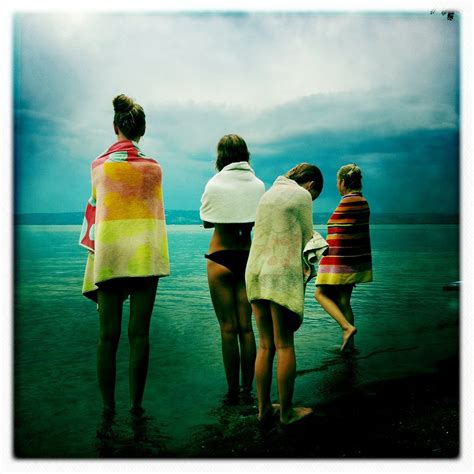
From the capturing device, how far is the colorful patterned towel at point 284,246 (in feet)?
10.4

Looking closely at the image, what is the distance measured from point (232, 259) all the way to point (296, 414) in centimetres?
94

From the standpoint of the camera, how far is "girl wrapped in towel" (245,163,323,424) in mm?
3178

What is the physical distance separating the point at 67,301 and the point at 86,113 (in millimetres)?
3106

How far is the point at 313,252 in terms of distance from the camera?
10.4 ft

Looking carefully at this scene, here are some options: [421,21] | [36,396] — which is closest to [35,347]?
[36,396]

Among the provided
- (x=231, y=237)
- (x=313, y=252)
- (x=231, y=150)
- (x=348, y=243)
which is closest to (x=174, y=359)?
(x=231, y=237)

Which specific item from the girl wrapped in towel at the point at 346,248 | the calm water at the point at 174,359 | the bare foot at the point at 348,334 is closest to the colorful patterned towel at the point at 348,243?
the girl wrapped in towel at the point at 346,248

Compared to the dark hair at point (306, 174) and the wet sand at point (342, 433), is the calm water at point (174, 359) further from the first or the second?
the dark hair at point (306, 174)

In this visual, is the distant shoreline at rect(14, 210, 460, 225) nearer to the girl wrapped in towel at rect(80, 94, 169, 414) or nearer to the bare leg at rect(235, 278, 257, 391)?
the girl wrapped in towel at rect(80, 94, 169, 414)

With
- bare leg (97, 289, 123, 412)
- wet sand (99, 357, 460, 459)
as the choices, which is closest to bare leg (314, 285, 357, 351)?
wet sand (99, 357, 460, 459)

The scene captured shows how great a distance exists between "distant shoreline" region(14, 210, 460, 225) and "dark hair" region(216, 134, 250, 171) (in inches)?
16.0

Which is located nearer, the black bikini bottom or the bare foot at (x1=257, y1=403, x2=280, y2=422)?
the bare foot at (x1=257, y1=403, x2=280, y2=422)

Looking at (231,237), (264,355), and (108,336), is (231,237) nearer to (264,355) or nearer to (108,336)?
(264,355)

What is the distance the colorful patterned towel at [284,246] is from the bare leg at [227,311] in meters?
0.47
